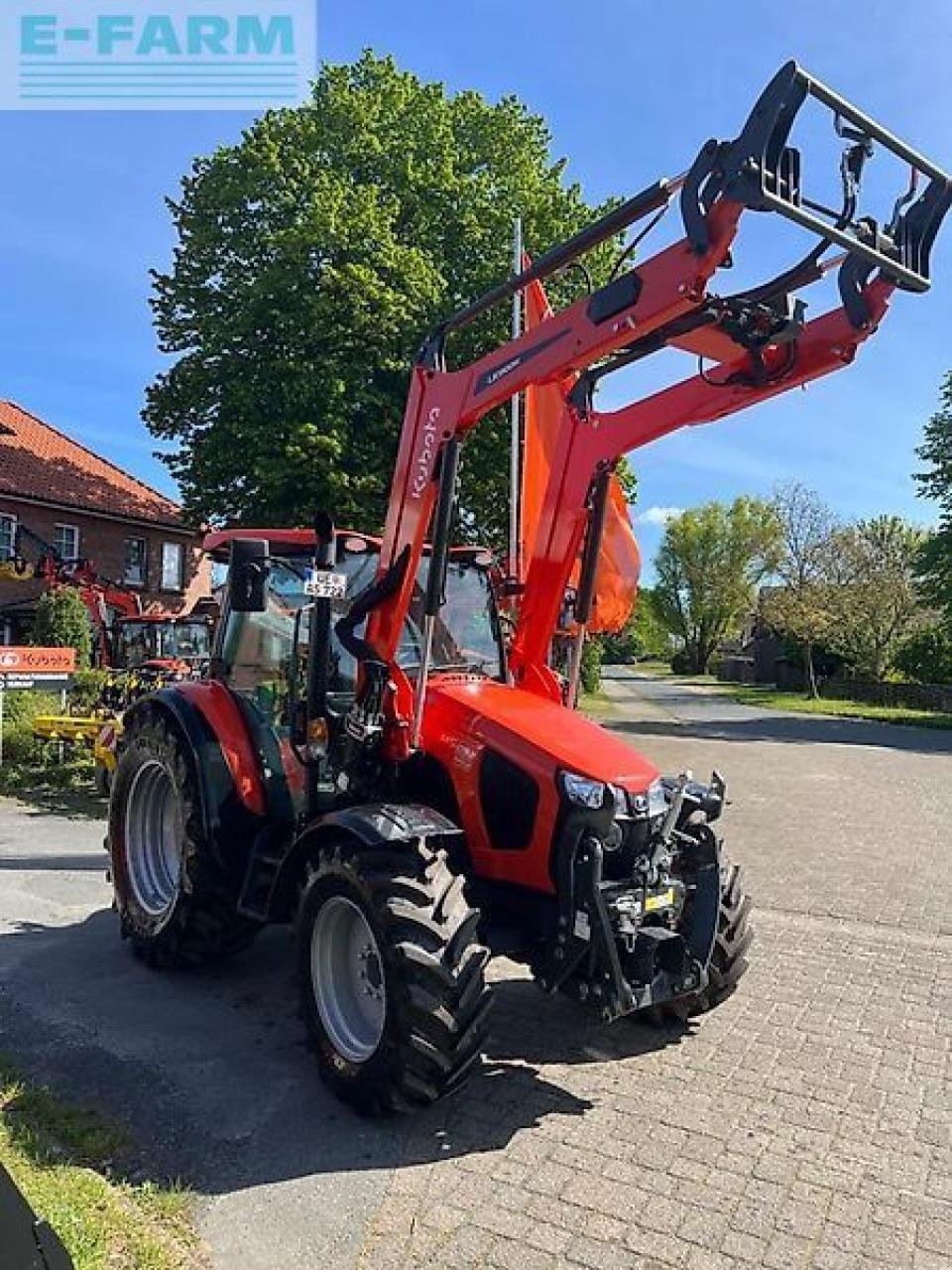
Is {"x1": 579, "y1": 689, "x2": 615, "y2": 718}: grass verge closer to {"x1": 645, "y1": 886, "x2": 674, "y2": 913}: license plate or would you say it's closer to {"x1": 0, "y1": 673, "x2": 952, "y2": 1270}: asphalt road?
{"x1": 0, "y1": 673, "x2": 952, "y2": 1270}: asphalt road

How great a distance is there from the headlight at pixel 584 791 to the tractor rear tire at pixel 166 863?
2.07m

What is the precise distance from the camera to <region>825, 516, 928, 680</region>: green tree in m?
39.9

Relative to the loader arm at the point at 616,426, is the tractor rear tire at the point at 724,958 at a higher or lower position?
lower

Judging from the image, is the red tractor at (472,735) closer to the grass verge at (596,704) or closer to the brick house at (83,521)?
the brick house at (83,521)

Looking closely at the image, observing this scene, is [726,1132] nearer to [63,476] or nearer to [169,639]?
Result: [169,639]

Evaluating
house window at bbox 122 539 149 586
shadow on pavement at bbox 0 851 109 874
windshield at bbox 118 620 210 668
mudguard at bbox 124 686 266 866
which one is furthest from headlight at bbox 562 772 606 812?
house window at bbox 122 539 149 586

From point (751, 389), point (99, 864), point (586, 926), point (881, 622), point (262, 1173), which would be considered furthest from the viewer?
point (881, 622)

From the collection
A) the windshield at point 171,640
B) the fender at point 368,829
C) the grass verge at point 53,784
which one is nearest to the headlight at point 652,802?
the fender at point 368,829

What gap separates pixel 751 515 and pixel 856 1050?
215 feet

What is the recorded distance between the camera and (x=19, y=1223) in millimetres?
2141

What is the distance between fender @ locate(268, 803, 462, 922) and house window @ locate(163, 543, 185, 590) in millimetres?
28102

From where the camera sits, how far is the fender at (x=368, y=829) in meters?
4.12

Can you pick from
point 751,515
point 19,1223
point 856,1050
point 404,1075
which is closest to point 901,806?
point 856,1050

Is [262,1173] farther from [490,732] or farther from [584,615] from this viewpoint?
[584,615]
